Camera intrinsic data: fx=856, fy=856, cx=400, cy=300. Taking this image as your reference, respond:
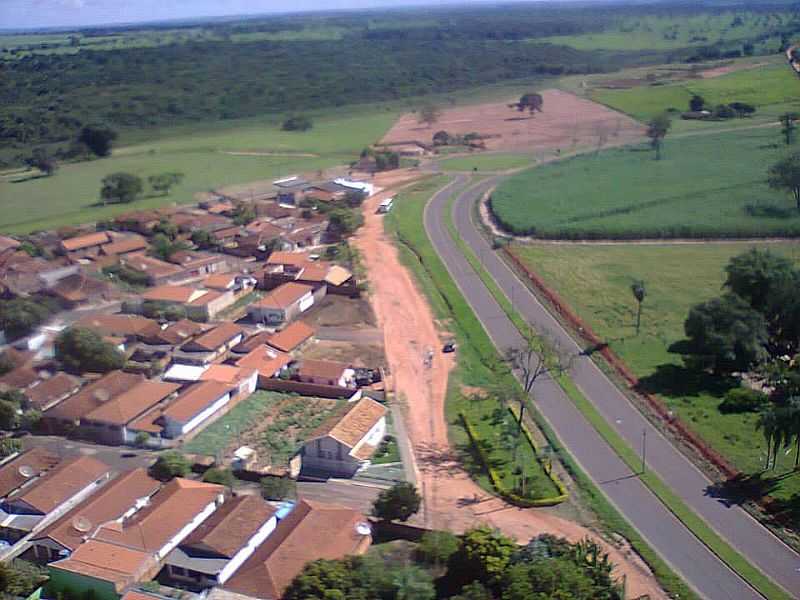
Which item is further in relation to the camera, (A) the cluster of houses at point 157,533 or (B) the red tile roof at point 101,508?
(B) the red tile roof at point 101,508

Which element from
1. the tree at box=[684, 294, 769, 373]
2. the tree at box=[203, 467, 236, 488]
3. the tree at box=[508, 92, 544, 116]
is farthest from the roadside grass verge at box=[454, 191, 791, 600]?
the tree at box=[508, 92, 544, 116]

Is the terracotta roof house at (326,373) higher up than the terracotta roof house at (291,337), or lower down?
lower down

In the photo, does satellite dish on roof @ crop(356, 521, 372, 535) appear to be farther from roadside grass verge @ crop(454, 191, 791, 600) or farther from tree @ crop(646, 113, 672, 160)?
tree @ crop(646, 113, 672, 160)

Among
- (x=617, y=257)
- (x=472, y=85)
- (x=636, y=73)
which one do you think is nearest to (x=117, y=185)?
(x=617, y=257)

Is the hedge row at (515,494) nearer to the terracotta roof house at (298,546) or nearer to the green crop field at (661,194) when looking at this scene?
the terracotta roof house at (298,546)

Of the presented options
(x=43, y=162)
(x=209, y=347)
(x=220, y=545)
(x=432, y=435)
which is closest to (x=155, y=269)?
(x=209, y=347)

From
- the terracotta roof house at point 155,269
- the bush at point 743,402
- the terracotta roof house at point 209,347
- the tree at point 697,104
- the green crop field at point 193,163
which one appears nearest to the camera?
the bush at point 743,402

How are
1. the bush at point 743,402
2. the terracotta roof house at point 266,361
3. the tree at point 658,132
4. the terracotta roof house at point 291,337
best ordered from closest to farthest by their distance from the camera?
the bush at point 743,402 → the terracotta roof house at point 266,361 → the terracotta roof house at point 291,337 → the tree at point 658,132

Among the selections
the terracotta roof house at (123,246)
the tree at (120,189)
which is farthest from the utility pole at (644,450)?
the tree at (120,189)
